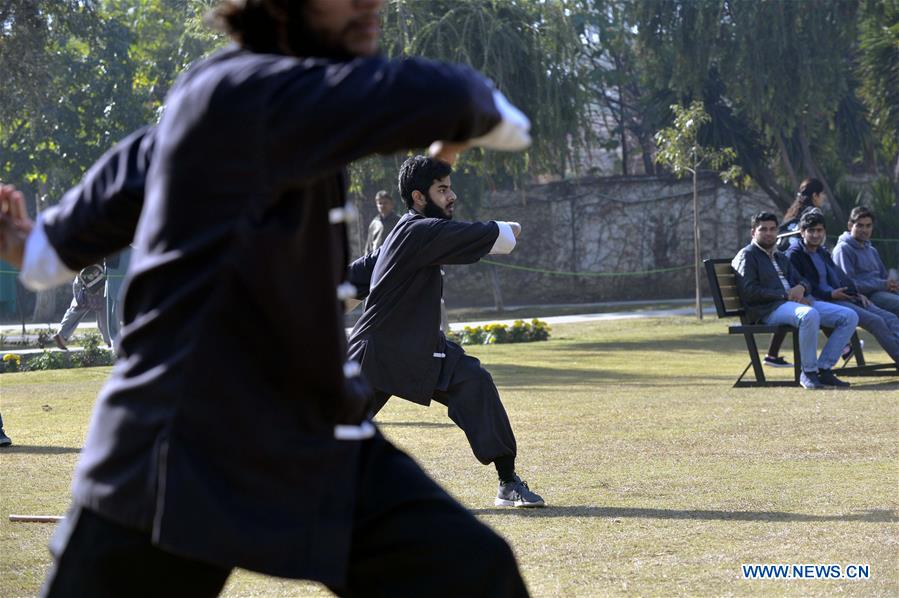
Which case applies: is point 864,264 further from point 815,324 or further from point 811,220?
point 815,324

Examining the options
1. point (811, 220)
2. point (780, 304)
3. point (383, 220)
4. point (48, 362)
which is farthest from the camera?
point (48, 362)

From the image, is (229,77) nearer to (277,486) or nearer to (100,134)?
(277,486)

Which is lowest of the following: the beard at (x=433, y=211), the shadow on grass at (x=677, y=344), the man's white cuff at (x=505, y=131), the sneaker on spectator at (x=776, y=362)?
the shadow on grass at (x=677, y=344)

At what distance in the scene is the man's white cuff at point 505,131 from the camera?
8.23 ft

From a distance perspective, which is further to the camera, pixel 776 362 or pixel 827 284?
pixel 776 362

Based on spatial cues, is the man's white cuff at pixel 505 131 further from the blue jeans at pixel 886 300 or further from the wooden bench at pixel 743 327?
the blue jeans at pixel 886 300

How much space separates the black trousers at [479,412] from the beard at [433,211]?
29.5 inches

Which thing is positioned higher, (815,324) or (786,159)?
(786,159)

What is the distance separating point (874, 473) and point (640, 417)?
3.12 m

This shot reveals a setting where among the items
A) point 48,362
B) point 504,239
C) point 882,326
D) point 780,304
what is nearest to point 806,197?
point 882,326

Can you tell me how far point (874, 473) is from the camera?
7688 millimetres

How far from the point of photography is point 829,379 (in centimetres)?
1292

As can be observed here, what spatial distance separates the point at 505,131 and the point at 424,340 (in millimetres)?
4680

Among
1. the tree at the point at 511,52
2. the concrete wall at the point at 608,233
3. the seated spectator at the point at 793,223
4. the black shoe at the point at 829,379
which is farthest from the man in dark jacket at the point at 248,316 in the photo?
the concrete wall at the point at 608,233
